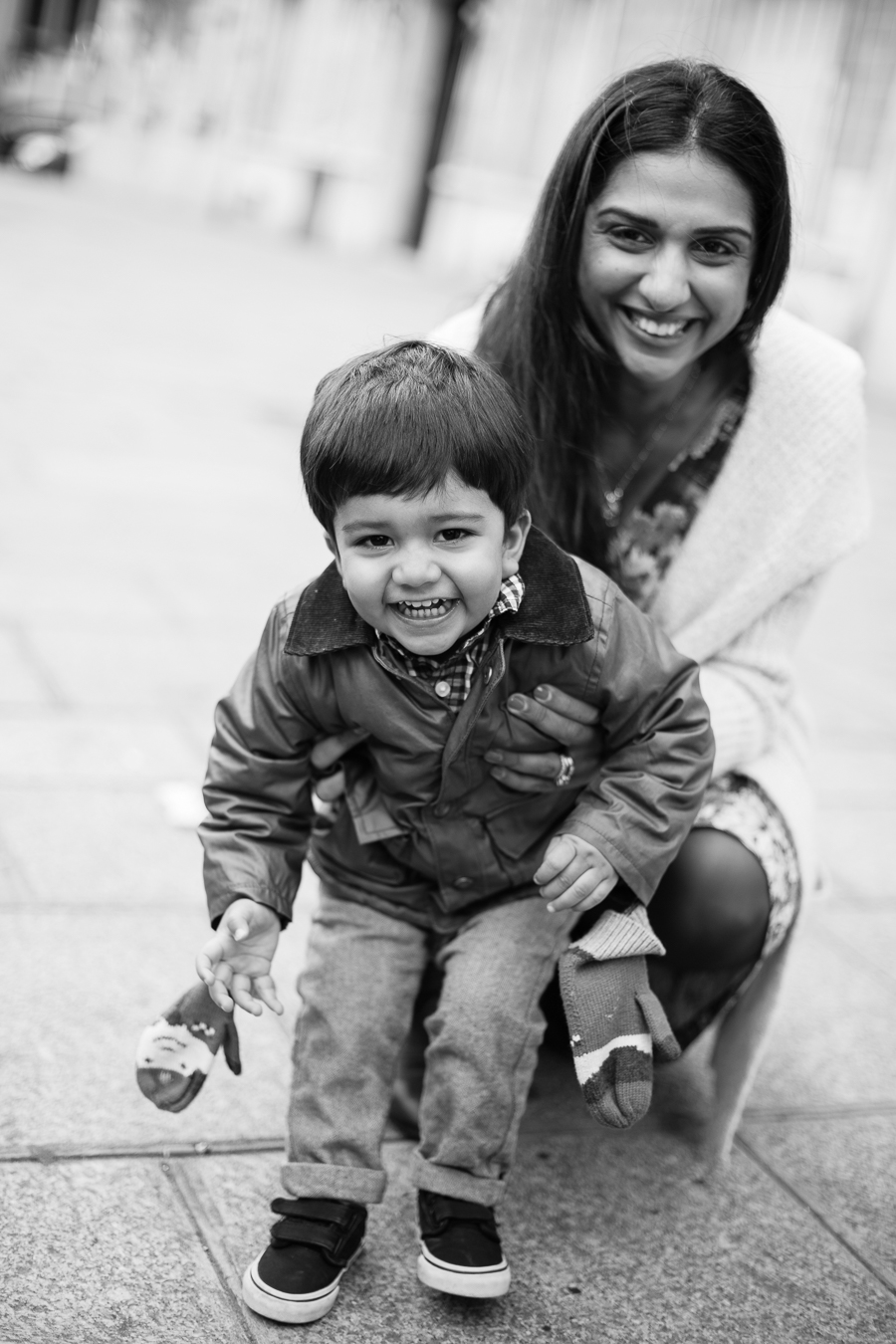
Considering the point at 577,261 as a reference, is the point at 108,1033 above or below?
below

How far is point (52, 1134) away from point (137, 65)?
861 inches

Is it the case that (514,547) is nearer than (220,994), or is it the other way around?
(220,994)

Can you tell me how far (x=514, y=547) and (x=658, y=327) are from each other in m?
0.48

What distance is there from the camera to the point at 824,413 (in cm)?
237

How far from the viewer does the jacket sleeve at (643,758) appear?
6.36ft

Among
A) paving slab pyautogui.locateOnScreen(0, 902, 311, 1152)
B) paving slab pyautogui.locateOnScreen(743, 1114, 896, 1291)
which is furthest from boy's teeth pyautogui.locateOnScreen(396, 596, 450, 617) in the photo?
paving slab pyautogui.locateOnScreen(743, 1114, 896, 1291)

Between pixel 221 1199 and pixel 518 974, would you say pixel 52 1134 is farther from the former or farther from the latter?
pixel 518 974

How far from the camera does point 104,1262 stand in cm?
184

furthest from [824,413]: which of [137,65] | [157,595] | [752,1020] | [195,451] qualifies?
[137,65]

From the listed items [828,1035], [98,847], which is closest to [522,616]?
[828,1035]

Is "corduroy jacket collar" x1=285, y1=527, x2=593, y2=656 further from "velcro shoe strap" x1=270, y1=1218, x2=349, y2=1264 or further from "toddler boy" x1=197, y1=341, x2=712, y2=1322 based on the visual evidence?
"velcro shoe strap" x1=270, y1=1218, x2=349, y2=1264

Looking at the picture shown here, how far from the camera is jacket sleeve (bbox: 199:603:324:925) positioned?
Result: 6.41 feet

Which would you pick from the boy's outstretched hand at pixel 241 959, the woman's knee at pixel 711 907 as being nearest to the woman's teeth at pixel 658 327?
the woman's knee at pixel 711 907

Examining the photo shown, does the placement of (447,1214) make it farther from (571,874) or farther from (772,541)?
(772,541)
